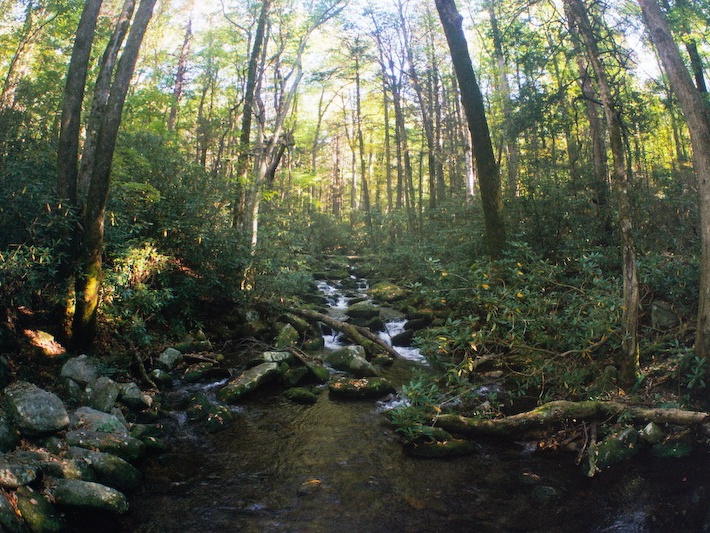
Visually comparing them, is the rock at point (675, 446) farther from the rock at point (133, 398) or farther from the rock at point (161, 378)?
the rock at point (161, 378)

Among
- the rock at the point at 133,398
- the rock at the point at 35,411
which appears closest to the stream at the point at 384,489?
the rock at the point at 133,398

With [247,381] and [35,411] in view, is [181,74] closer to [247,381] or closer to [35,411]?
[247,381]

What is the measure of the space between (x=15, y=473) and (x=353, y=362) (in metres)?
5.93

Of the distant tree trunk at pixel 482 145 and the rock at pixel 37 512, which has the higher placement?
the distant tree trunk at pixel 482 145

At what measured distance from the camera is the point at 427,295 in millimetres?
7340

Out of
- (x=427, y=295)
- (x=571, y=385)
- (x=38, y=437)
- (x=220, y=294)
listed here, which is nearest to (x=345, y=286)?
(x=220, y=294)

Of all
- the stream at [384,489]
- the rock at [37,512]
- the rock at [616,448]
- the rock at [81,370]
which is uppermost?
the rock at [81,370]

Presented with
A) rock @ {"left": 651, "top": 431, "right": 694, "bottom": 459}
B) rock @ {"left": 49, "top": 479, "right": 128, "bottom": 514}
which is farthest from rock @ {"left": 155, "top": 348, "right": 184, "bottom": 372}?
rock @ {"left": 651, "top": 431, "right": 694, "bottom": 459}

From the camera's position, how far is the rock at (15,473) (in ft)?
11.6

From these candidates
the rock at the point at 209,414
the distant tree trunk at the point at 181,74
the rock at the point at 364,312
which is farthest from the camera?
the distant tree trunk at the point at 181,74

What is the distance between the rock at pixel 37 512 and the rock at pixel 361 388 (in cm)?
455

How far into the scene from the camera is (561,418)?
5.50 meters

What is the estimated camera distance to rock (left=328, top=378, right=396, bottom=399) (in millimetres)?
7590

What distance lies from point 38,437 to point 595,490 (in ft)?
20.0
